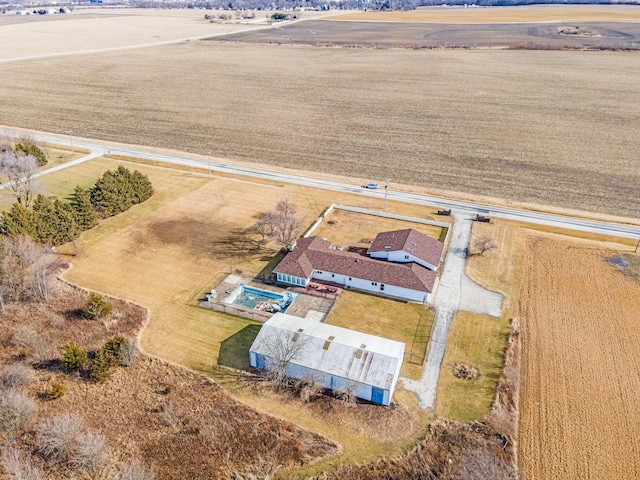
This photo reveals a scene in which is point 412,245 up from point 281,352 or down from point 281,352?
up

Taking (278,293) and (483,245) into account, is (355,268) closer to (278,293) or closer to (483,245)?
(278,293)

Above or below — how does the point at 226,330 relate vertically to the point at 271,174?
below

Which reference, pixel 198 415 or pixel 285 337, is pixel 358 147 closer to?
pixel 285 337

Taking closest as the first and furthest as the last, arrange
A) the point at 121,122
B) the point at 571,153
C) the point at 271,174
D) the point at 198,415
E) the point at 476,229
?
the point at 198,415 < the point at 476,229 < the point at 271,174 < the point at 571,153 < the point at 121,122

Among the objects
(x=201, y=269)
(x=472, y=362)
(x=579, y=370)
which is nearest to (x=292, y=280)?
(x=201, y=269)

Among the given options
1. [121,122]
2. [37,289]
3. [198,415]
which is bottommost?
[198,415]

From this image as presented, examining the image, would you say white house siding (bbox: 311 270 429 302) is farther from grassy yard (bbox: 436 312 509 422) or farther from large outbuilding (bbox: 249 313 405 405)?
large outbuilding (bbox: 249 313 405 405)

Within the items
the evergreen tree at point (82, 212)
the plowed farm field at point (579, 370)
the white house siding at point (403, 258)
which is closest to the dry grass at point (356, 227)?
the white house siding at point (403, 258)

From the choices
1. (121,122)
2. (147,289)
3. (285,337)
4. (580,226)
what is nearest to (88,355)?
(147,289)

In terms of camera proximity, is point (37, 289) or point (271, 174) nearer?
point (37, 289)
